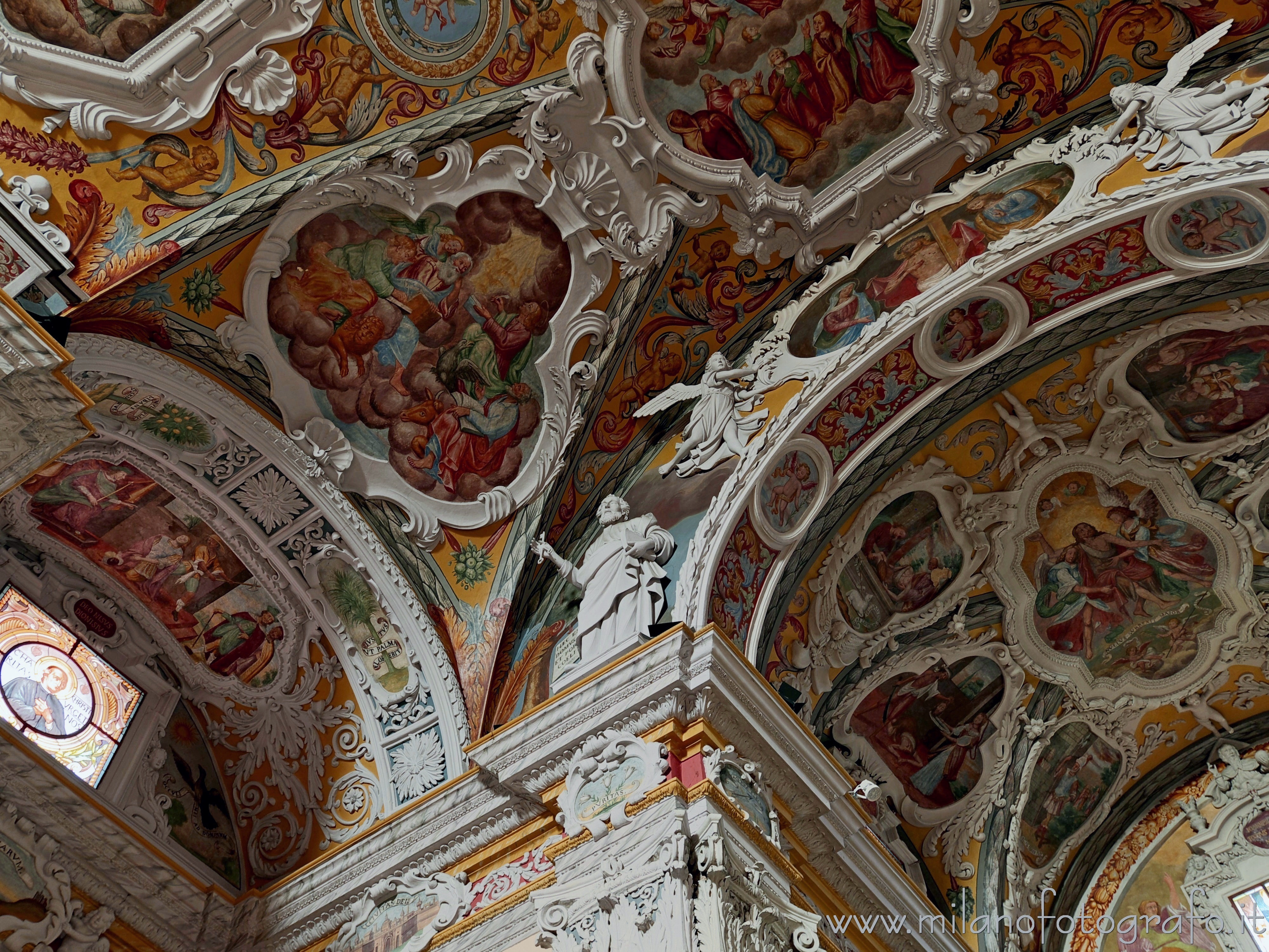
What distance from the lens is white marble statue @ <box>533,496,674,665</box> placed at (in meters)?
8.33

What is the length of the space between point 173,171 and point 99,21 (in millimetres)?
972

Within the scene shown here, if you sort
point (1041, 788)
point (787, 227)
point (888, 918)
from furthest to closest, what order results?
point (1041, 788) < point (787, 227) < point (888, 918)

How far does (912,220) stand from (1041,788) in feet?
17.4

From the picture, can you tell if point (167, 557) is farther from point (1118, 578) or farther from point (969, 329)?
Answer: point (1118, 578)


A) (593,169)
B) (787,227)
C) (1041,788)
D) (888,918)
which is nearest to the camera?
(888,918)

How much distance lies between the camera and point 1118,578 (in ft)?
35.2

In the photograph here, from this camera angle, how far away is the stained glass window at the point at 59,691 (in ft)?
28.5

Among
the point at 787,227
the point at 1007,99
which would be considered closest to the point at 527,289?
the point at 787,227

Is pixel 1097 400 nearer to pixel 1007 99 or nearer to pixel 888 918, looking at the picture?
pixel 1007 99

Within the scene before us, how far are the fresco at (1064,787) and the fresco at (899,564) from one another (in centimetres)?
227

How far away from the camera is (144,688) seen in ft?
31.3

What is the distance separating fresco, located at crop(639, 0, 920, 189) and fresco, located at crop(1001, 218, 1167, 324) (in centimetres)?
158

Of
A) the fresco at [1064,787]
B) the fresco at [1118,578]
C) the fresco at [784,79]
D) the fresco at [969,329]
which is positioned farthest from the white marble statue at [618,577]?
the fresco at [1064,787]

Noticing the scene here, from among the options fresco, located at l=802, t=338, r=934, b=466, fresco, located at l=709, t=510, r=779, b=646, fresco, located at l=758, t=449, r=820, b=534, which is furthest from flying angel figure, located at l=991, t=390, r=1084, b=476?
fresco, located at l=709, t=510, r=779, b=646
